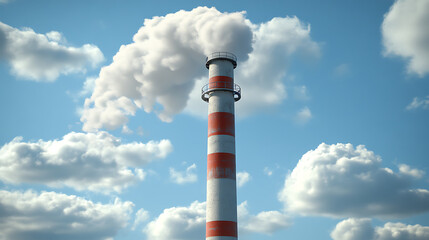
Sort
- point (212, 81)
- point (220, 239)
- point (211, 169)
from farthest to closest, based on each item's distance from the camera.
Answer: point (212, 81), point (211, 169), point (220, 239)

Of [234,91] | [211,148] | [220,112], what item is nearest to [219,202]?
[211,148]

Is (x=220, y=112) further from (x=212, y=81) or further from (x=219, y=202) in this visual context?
(x=219, y=202)

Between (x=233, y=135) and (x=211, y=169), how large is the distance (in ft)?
13.4

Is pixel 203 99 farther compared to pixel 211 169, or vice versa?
pixel 203 99

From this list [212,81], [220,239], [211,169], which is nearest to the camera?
[220,239]

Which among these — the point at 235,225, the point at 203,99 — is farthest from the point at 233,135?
the point at 235,225

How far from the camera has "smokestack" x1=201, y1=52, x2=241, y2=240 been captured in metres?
38.9

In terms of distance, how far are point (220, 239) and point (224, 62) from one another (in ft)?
57.5

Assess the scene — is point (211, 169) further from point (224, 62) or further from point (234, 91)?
point (224, 62)

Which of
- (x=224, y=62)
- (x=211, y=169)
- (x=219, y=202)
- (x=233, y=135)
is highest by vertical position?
(x=224, y=62)

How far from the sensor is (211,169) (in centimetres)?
4072

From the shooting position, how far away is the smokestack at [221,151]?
38.9m

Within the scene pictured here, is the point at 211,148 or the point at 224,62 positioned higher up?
the point at 224,62

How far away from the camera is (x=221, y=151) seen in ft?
134
